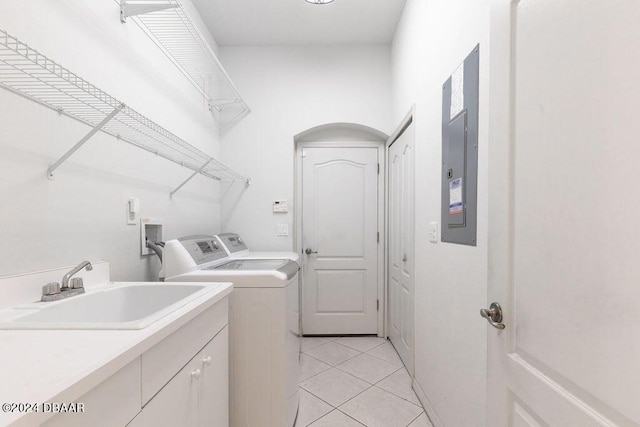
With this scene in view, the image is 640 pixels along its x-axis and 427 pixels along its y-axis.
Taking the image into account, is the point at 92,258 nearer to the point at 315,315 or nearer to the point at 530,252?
the point at 530,252

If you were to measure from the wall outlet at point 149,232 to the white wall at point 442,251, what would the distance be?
1.68 meters

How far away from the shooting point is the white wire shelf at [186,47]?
1.51 meters

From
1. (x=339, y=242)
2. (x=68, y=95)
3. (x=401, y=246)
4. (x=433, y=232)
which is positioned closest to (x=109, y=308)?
(x=68, y=95)

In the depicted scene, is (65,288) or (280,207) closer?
(65,288)

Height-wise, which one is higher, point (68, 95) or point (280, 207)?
point (68, 95)

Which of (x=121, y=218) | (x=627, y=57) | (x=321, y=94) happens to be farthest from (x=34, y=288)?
(x=321, y=94)

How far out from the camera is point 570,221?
0.59 m

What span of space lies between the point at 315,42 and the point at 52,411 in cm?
321

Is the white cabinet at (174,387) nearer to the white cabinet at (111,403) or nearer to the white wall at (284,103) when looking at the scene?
the white cabinet at (111,403)

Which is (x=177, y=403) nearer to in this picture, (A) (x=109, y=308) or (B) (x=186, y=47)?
(A) (x=109, y=308)

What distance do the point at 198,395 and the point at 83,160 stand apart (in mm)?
1073

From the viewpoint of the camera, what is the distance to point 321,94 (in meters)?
2.99

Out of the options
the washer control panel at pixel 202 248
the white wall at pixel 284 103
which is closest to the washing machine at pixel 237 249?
the washer control panel at pixel 202 248

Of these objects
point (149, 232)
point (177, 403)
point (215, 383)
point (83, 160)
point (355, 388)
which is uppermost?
point (83, 160)
